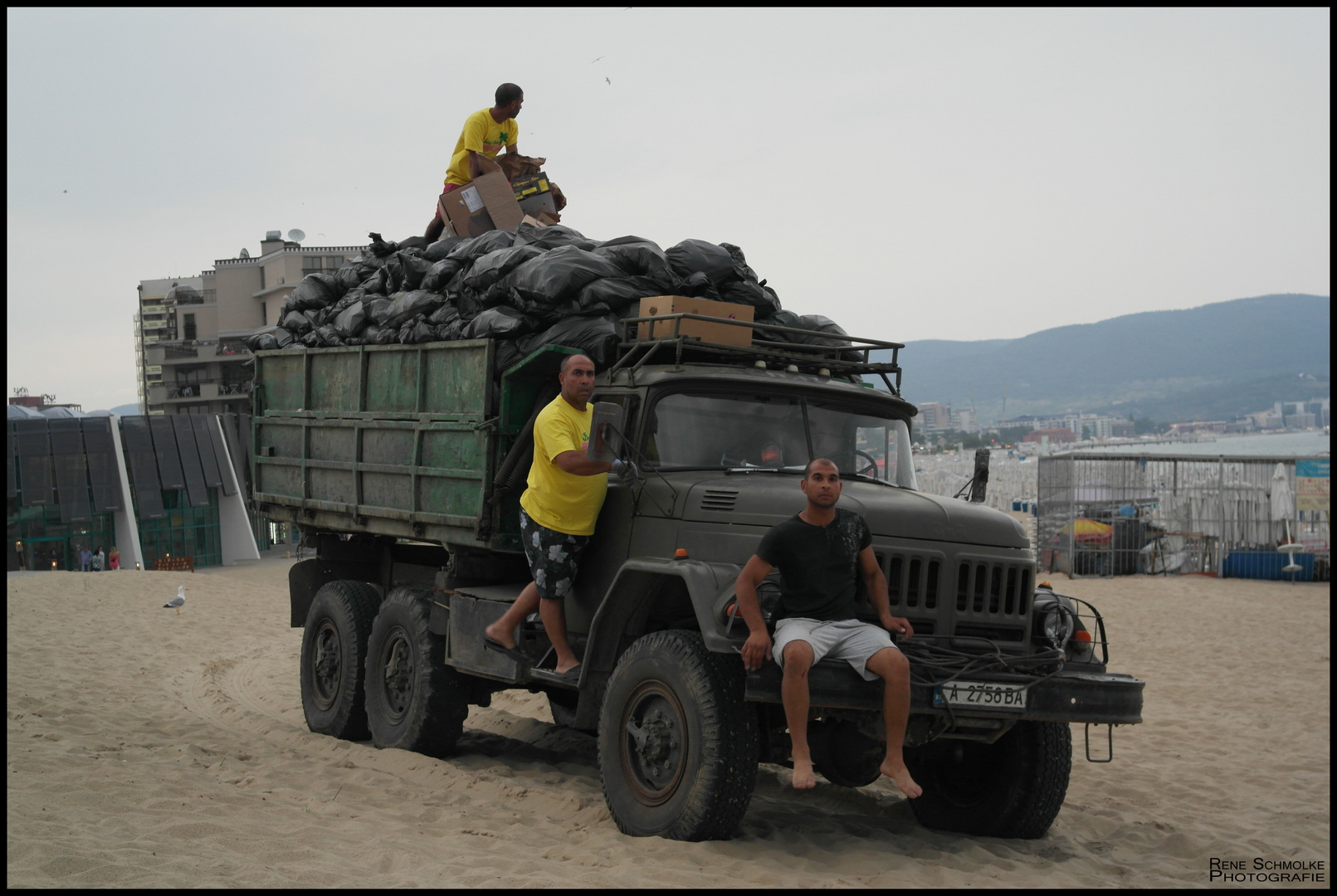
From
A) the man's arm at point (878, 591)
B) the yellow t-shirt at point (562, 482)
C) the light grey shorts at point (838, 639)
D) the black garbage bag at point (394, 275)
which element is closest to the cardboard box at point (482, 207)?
the black garbage bag at point (394, 275)

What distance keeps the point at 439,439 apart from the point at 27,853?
3.75 metres

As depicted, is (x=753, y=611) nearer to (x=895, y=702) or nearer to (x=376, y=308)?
(x=895, y=702)

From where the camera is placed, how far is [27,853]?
495cm

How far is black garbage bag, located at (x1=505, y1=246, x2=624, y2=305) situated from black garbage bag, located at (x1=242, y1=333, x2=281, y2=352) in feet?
12.2

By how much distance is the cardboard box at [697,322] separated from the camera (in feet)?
23.2

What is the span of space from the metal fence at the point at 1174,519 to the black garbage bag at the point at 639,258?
58.0 feet

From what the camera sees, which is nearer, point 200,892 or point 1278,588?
point 200,892

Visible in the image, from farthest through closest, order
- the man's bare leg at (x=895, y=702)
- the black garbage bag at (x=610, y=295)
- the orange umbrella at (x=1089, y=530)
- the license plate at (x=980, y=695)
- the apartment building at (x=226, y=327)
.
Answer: the apartment building at (x=226, y=327) → the orange umbrella at (x=1089, y=530) → the black garbage bag at (x=610, y=295) → the license plate at (x=980, y=695) → the man's bare leg at (x=895, y=702)

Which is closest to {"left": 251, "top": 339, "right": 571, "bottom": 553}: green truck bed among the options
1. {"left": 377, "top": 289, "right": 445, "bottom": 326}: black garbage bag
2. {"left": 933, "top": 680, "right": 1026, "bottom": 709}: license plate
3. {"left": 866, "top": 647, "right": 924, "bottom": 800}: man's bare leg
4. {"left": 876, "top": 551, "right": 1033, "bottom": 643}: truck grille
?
{"left": 377, "top": 289, "right": 445, "bottom": 326}: black garbage bag

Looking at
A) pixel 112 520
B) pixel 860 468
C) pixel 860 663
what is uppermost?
pixel 860 468

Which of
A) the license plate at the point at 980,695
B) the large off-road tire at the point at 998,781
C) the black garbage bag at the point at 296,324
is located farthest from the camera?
the black garbage bag at the point at 296,324

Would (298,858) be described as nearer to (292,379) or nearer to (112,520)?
(292,379)

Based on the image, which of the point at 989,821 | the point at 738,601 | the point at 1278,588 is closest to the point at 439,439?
the point at 738,601

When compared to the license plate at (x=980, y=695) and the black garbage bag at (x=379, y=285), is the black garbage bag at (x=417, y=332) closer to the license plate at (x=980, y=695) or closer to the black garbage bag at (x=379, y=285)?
the black garbage bag at (x=379, y=285)
